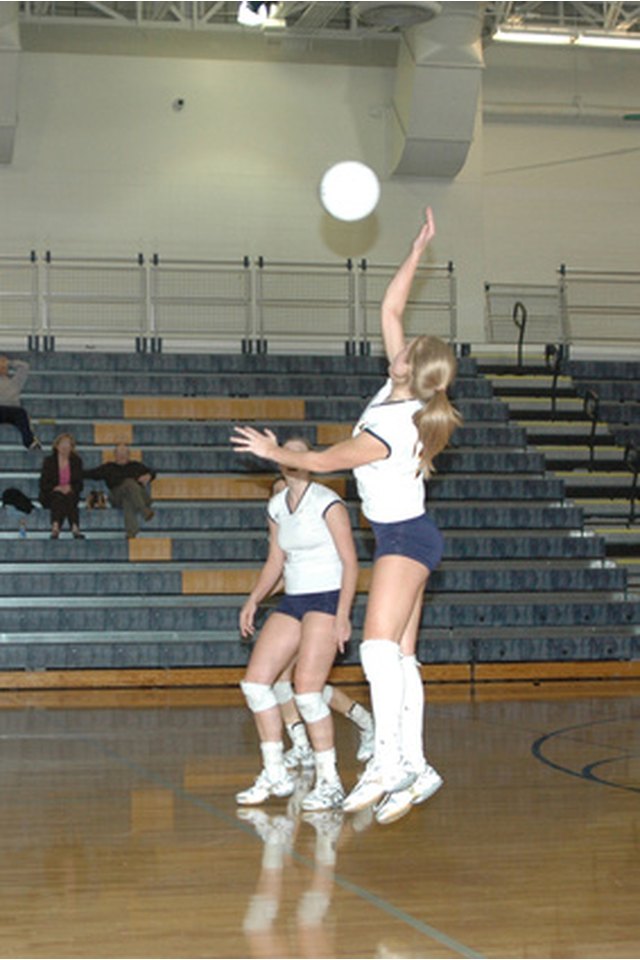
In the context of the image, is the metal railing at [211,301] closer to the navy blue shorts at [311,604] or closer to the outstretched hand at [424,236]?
the navy blue shorts at [311,604]

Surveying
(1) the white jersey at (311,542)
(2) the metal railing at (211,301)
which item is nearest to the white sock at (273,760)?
(1) the white jersey at (311,542)

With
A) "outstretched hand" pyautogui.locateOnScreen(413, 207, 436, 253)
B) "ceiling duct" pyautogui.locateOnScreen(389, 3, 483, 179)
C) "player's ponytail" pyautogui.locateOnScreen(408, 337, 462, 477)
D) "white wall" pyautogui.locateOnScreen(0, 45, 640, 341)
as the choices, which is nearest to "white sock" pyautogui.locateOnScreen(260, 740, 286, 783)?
"player's ponytail" pyautogui.locateOnScreen(408, 337, 462, 477)

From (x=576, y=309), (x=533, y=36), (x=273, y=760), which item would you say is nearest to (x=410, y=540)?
(x=273, y=760)

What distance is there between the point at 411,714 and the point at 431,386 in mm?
1334

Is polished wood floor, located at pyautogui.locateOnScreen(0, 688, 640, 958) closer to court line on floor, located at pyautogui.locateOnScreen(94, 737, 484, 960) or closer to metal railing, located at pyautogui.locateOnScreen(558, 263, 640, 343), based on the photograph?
court line on floor, located at pyautogui.locateOnScreen(94, 737, 484, 960)

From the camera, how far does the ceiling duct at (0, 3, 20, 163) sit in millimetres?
18297

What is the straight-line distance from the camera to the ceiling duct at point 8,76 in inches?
720

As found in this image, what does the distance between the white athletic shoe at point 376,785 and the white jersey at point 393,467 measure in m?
0.94

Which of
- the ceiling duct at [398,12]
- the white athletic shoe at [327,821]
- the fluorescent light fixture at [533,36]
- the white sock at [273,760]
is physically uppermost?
the fluorescent light fixture at [533,36]

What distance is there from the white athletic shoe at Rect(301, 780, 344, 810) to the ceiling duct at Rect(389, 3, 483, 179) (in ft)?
45.2

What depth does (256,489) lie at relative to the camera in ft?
54.3

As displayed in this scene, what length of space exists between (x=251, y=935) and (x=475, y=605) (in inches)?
414

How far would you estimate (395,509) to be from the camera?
5.64 m

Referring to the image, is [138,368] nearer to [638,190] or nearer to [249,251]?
[249,251]
